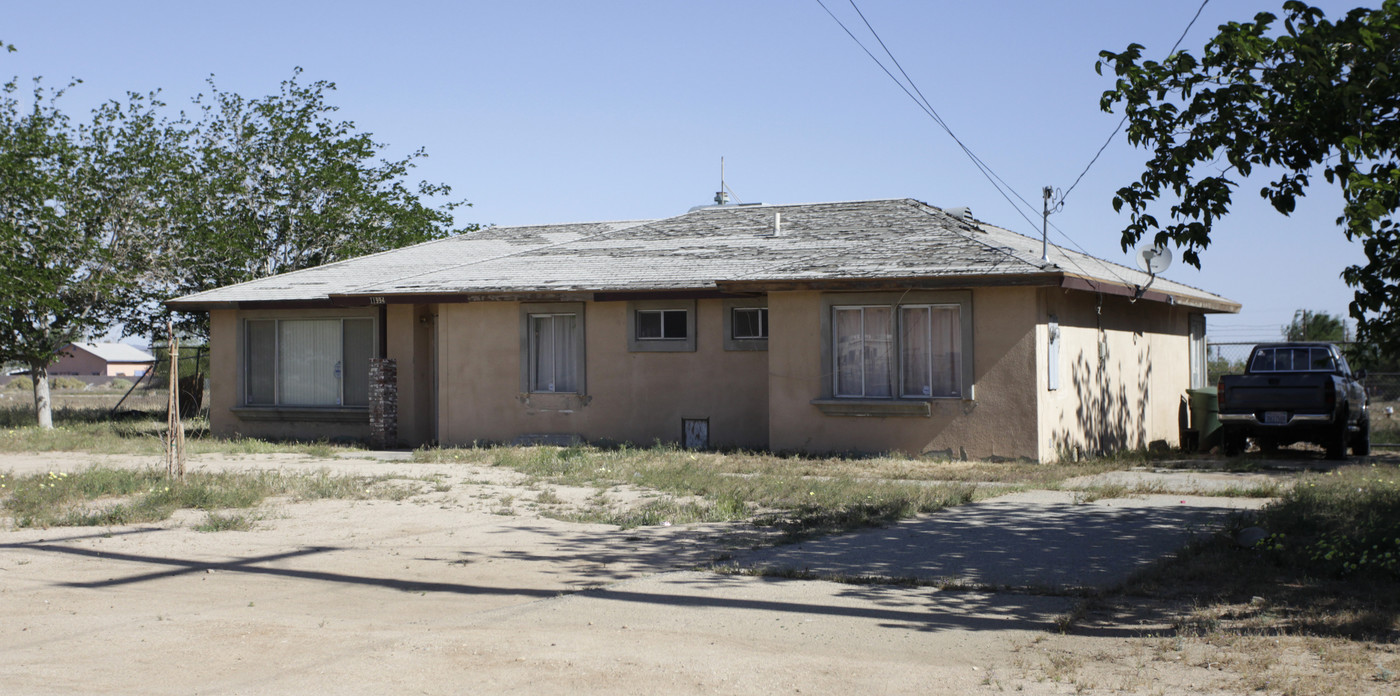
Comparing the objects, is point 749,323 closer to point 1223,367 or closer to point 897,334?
point 897,334

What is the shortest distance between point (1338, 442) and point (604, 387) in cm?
1057

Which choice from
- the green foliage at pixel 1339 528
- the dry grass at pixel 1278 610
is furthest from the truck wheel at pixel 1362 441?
the dry grass at pixel 1278 610

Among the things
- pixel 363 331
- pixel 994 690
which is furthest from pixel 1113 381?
pixel 994 690

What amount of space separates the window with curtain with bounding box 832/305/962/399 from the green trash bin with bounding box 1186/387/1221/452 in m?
5.57

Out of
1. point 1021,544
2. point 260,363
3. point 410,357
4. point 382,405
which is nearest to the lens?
point 1021,544

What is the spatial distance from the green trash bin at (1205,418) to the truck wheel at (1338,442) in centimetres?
205

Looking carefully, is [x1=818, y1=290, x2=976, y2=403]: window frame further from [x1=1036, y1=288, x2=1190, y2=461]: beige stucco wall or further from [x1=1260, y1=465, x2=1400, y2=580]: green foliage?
[x1=1260, y1=465, x2=1400, y2=580]: green foliage

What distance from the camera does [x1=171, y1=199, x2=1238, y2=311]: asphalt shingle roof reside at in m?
15.9

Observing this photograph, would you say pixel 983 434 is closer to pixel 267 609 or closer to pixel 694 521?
pixel 694 521

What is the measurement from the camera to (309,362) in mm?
20156

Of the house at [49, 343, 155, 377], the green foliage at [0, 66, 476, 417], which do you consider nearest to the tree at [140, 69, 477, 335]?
the green foliage at [0, 66, 476, 417]

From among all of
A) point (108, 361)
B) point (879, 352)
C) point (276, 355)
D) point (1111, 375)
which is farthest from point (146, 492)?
point (108, 361)

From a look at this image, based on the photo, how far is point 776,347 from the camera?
53.2 feet

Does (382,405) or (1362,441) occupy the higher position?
(382,405)
